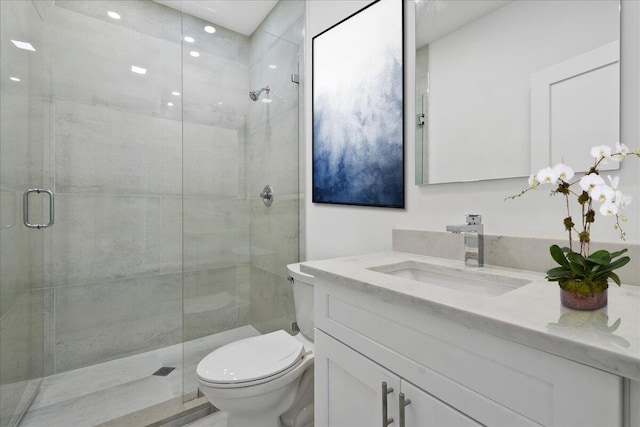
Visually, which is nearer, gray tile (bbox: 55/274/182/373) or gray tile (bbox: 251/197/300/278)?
gray tile (bbox: 55/274/182/373)

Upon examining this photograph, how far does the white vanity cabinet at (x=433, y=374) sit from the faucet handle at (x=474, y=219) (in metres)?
0.46

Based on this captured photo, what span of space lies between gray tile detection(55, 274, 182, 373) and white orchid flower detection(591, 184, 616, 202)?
7.66ft

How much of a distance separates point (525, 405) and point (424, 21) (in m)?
1.33

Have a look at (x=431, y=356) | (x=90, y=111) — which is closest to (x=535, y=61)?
(x=431, y=356)

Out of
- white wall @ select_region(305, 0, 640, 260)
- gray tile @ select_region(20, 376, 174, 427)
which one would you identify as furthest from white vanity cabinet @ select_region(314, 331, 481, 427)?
gray tile @ select_region(20, 376, 174, 427)

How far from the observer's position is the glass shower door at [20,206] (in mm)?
1388

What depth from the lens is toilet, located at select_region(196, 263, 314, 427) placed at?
1197 millimetres

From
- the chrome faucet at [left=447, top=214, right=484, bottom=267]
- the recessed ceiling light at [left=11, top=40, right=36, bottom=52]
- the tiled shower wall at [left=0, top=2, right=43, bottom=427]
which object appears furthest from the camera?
the recessed ceiling light at [left=11, top=40, right=36, bottom=52]

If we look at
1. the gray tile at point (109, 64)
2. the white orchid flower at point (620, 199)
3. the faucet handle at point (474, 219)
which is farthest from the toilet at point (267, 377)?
the gray tile at point (109, 64)

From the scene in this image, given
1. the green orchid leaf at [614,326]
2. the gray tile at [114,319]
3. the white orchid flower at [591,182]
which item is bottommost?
the gray tile at [114,319]

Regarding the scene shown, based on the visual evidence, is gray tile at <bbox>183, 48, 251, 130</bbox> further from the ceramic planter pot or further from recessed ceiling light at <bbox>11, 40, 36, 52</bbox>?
the ceramic planter pot

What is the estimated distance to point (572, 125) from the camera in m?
0.90

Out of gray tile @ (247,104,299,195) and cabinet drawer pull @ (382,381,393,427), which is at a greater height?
gray tile @ (247,104,299,195)

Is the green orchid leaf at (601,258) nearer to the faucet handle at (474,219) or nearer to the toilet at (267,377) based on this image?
the faucet handle at (474,219)
